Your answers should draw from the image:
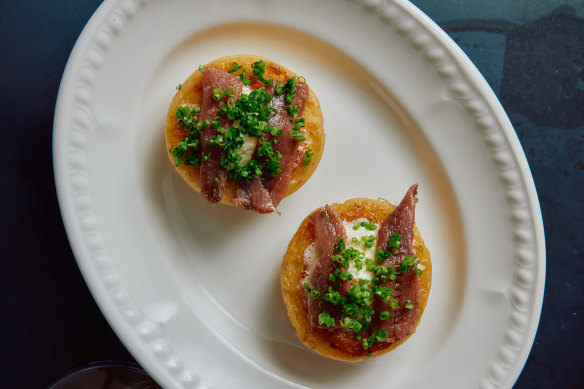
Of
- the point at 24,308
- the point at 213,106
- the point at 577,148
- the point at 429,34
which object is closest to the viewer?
the point at 213,106

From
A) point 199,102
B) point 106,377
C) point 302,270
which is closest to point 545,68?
point 302,270

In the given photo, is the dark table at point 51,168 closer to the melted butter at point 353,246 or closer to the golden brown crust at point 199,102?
the golden brown crust at point 199,102

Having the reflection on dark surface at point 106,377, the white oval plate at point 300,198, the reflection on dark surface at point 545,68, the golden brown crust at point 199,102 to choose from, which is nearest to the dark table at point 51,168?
the reflection on dark surface at point 545,68

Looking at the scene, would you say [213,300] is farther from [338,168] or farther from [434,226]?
[434,226]

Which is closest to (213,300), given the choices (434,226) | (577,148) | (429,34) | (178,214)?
(178,214)

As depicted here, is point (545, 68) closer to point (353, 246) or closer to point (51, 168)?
point (353, 246)
